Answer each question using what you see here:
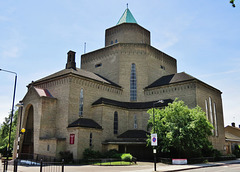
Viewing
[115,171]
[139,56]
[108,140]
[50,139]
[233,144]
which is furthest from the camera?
[233,144]

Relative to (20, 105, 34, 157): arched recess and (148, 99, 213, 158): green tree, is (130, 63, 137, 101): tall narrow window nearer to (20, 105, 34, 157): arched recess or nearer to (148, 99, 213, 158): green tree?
(148, 99, 213, 158): green tree

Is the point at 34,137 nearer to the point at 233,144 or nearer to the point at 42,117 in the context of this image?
the point at 42,117

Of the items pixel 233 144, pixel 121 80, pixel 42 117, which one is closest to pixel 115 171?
pixel 42 117

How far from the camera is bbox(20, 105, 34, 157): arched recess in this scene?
35.9m

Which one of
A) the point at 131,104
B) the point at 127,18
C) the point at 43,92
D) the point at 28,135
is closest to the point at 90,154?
the point at 28,135

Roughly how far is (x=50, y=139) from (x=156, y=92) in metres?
20.3

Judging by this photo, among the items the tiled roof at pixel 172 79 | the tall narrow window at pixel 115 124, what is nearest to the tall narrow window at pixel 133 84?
the tiled roof at pixel 172 79

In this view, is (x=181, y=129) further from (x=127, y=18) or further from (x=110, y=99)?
(x=127, y=18)

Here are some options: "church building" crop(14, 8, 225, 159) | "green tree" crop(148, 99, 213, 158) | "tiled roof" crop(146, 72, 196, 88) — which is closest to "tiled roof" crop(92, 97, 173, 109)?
"church building" crop(14, 8, 225, 159)

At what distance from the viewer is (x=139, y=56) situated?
1813 inches

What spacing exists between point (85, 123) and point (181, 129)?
45.6 ft

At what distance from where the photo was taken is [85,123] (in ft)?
113

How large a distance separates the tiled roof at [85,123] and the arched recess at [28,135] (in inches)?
309

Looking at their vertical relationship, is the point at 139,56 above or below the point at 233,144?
above
